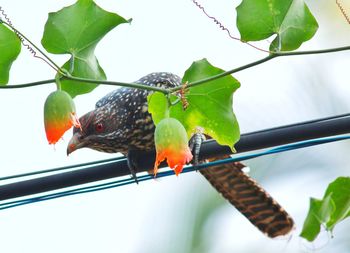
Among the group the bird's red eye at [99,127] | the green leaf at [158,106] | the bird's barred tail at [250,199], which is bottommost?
the bird's barred tail at [250,199]

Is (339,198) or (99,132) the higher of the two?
(339,198)

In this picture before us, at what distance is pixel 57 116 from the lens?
10.0ft

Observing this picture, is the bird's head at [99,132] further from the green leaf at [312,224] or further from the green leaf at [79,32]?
the green leaf at [312,224]

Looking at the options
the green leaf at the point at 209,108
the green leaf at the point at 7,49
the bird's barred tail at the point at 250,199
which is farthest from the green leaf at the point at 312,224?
the bird's barred tail at the point at 250,199

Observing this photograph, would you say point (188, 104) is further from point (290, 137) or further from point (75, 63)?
point (290, 137)

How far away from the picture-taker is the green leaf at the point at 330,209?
3186 mm

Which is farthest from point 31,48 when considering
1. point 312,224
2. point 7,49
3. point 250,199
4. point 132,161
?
point 250,199

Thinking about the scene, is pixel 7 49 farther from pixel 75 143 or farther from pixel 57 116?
pixel 75 143

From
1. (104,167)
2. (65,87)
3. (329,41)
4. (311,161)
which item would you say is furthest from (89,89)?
(329,41)

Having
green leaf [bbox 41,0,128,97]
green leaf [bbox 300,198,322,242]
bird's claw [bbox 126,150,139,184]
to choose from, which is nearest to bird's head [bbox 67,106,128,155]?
bird's claw [bbox 126,150,139,184]

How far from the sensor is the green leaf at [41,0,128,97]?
10.8ft

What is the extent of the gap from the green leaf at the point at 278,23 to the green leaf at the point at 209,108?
7.0 inches

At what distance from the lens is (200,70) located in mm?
3230

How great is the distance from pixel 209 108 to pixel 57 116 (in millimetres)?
546
